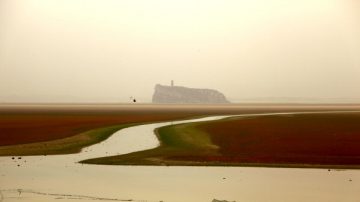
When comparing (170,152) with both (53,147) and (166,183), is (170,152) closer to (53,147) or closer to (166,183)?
(53,147)

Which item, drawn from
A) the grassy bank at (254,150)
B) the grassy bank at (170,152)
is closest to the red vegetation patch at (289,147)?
the grassy bank at (254,150)

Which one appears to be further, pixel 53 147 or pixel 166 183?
pixel 53 147

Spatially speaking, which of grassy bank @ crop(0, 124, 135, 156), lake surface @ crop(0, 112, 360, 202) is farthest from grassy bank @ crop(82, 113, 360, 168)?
grassy bank @ crop(0, 124, 135, 156)

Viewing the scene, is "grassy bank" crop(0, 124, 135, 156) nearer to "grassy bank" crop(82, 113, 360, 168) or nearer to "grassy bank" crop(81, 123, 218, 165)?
"grassy bank" crop(81, 123, 218, 165)

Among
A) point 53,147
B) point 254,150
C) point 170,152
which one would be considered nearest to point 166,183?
point 170,152

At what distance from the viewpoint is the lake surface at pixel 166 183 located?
17594 millimetres

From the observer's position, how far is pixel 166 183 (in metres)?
20.6

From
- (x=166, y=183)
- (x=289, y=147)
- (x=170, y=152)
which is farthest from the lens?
(x=289, y=147)

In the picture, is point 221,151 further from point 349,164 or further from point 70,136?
point 70,136

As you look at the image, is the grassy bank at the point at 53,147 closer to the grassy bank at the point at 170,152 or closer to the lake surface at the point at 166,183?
the lake surface at the point at 166,183

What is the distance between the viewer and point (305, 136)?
40.2m

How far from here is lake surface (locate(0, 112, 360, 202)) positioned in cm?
1759

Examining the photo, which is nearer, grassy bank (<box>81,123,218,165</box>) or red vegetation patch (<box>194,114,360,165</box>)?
grassy bank (<box>81,123,218,165</box>)

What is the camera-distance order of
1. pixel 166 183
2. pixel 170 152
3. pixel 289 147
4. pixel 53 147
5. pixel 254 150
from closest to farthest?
1. pixel 166 183
2. pixel 170 152
3. pixel 254 150
4. pixel 289 147
5. pixel 53 147
